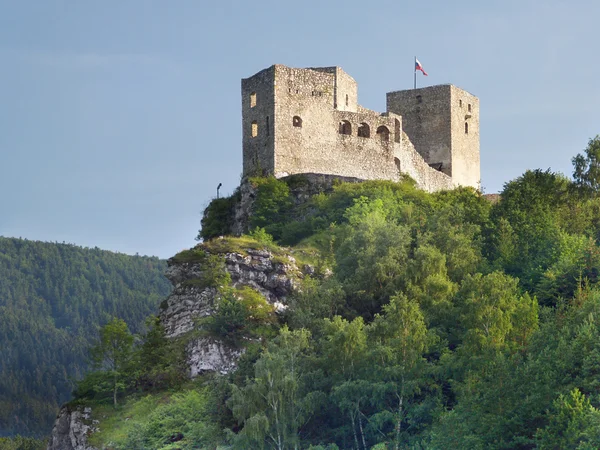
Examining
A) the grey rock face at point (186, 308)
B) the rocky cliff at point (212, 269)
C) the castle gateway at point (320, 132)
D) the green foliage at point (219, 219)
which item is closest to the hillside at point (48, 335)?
the green foliage at point (219, 219)

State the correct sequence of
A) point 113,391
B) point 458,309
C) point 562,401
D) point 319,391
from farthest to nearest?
point 113,391
point 458,309
point 319,391
point 562,401

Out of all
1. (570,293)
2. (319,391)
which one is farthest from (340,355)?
(570,293)

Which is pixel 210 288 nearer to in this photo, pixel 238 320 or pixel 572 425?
pixel 238 320

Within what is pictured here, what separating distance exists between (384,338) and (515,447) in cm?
877

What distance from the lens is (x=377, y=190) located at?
6122 centimetres

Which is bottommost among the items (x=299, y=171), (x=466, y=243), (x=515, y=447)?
(x=515, y=447)

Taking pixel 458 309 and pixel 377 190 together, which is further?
pixel 377 190

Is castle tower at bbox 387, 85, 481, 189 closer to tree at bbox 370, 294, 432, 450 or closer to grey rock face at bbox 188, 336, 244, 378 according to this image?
grey rock face at bbox 188, 336, 244, 378

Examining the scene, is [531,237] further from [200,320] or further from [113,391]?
[113,391]

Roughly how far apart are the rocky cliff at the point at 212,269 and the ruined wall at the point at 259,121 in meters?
8.01

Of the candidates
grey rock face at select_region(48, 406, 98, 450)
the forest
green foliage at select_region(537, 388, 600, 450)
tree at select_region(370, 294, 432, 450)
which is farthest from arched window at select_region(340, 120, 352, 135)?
green foliage at select_region(537, 388, 600, 450)

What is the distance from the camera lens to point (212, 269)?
175 ft

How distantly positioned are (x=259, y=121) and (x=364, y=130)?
6.75m

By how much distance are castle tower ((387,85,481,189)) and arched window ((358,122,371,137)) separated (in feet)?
29.2
